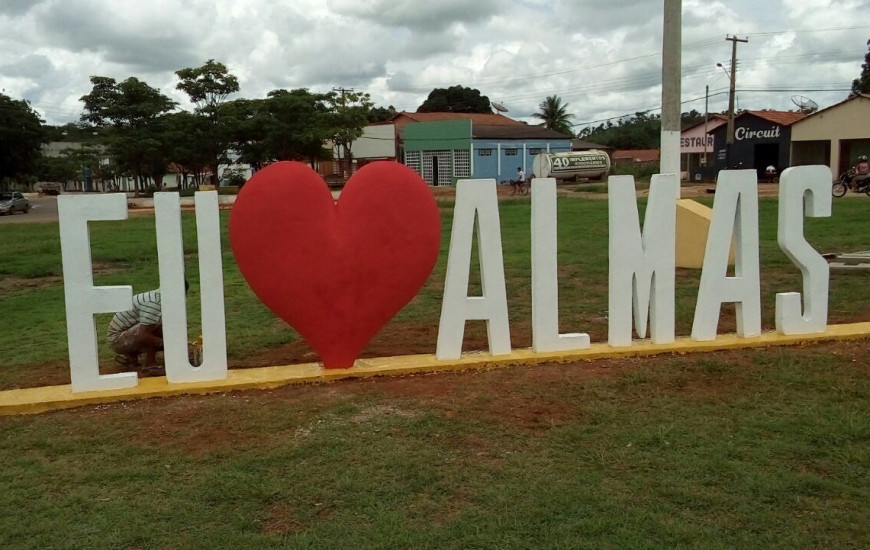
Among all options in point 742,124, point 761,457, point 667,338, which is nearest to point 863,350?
point 667,338

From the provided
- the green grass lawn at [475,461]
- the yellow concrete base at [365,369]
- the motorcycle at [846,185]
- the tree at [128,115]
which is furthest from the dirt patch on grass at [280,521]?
the tree at [128,115]

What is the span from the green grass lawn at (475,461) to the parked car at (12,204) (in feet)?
118

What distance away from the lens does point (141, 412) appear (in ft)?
16.4

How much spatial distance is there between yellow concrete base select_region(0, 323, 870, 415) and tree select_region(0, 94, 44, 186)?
3911 cm

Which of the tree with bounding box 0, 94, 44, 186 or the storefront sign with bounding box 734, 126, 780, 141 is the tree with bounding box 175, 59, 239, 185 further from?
the storefront sign with bounding box 734, 126, 780, 141

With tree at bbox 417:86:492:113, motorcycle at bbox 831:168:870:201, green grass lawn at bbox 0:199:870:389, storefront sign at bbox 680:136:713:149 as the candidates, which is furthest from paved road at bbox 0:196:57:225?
tree at bbox 417:86:492:113

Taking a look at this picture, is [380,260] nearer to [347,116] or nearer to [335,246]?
[335,246]

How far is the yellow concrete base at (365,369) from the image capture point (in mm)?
5199

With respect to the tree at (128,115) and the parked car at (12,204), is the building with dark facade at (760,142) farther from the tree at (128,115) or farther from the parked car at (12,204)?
the parked car at (12,204)

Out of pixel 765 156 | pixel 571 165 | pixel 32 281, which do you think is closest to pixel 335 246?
pixel 32 281

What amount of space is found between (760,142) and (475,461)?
1618 inches

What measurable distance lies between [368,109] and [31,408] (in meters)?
39.6

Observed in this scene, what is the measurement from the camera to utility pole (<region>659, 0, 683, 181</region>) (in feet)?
34.5

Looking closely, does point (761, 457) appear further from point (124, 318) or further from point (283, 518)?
point (124, 318)
